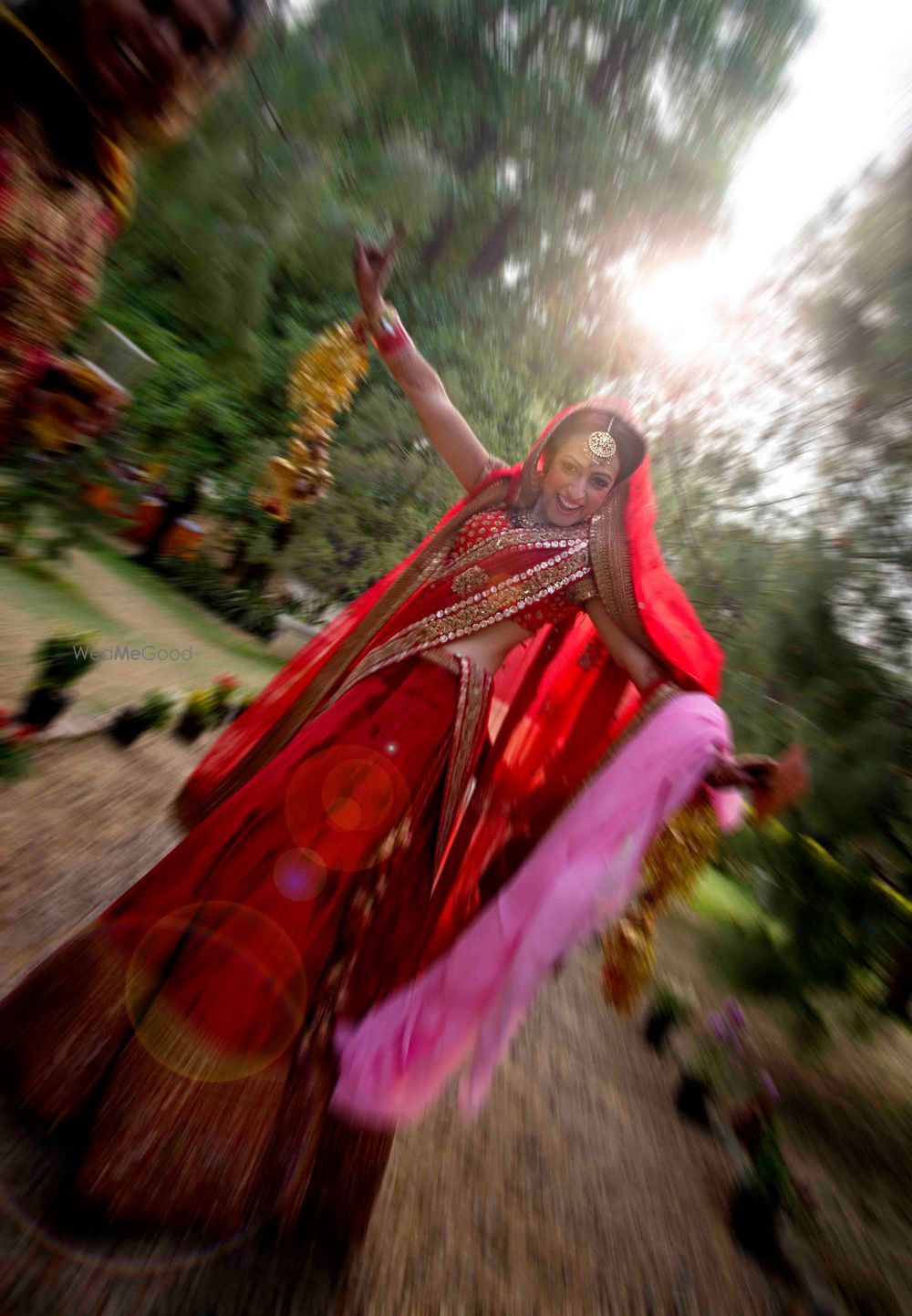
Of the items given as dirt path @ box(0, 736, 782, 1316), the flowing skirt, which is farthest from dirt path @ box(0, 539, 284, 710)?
the flowing skirt

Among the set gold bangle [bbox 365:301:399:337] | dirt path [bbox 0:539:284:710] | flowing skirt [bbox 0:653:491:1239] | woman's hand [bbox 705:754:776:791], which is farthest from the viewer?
dirt path [bbox 0:539:284:710]

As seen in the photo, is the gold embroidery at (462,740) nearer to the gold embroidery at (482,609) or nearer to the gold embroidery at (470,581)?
the gold embroidery at (482,609)

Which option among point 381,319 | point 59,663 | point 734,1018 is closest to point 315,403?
point 381,319

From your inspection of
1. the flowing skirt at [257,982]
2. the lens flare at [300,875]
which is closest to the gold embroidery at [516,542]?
the flowing skirt at [257,982]

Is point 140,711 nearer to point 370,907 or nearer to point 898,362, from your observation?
point 370,907

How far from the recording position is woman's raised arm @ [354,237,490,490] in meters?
1.63

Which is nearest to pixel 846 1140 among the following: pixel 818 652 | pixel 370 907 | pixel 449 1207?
pixel 449 1207

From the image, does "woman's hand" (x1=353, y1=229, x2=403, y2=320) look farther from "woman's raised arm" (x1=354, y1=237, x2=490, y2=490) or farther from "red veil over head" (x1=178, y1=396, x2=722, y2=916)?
"red veil over head" (x1=178, y1=396, x2=722, y2=916)

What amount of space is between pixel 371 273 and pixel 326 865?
168 centimetres

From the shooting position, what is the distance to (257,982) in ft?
3.55

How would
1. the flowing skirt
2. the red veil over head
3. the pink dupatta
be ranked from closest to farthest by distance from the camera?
the flowing skirt
the pink dupatta
the red veil over head

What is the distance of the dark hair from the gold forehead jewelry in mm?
16

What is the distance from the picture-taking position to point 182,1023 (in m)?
1.03

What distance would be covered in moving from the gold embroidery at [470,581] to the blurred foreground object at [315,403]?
5.86 feet
